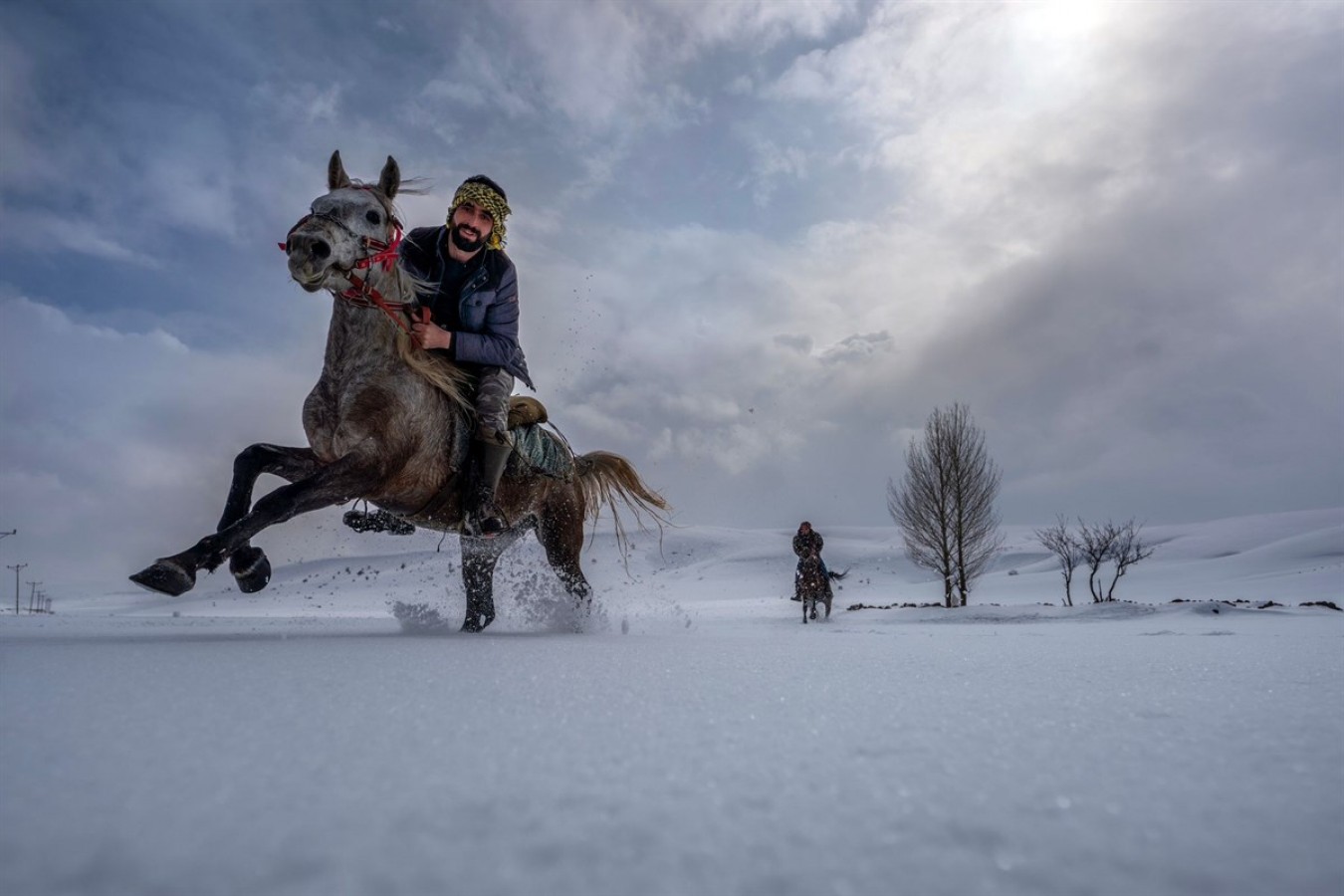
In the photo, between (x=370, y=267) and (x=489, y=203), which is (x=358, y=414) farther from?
(x=489, y=203)

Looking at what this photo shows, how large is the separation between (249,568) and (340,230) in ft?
5.12

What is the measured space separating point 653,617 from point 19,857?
5.11 meters

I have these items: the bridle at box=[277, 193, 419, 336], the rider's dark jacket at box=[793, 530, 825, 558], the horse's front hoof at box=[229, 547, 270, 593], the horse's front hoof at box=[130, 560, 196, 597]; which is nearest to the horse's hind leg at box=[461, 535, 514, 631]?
the horse's front hoof at box=[229, 547, 270, 593]

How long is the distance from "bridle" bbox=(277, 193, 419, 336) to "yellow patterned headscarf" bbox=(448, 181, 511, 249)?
480 millimetres

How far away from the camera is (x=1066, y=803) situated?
643mm

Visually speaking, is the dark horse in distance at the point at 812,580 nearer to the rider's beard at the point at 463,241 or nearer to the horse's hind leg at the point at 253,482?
the rider's beard at the point at 463,241

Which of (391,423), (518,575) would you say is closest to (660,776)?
(391,423)

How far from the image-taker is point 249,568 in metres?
3.32

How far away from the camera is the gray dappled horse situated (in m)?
3.21

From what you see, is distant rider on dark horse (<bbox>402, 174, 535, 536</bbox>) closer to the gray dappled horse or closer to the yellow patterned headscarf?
the yellow patterned headscarf

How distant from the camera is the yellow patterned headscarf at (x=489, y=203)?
409cm

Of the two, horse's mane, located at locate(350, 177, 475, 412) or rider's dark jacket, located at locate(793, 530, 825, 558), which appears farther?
rider's dark jacket, located at locate(793, 530, 825, 558)

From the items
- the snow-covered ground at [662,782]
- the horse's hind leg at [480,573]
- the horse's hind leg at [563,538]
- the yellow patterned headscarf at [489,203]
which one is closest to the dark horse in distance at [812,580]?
the horse's hind leg at [563,538]

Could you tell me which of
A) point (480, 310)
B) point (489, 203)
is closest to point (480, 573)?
point (480, 310)
